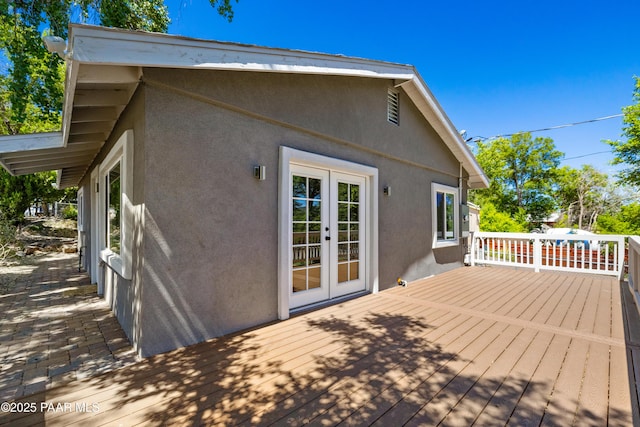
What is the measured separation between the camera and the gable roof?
231 centimetres

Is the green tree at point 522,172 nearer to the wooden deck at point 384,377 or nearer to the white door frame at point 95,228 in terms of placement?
the wooden deck at point 384,377

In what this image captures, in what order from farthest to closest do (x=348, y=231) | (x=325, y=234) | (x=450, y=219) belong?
(x=450, y=219), (x=348, y=231), (x=325, y=234)

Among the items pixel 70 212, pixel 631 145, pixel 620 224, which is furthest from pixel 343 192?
pixel 70 212

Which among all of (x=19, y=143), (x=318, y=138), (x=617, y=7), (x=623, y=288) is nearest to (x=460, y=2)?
(x=617, y=7)

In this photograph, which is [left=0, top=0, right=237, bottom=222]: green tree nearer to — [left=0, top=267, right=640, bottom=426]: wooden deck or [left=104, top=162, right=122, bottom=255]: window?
[left=104, top=162, right=122, bottom=255]: window

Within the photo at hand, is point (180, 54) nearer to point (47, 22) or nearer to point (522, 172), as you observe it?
point (47, 22)

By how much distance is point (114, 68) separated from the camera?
2828mm

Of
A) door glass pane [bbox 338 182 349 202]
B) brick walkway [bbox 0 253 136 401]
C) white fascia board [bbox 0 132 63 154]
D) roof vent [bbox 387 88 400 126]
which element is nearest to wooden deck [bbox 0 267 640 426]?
brick walkway [bbox 0 253 136 401]

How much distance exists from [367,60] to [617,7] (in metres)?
10.5

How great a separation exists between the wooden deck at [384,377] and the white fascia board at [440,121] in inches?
192

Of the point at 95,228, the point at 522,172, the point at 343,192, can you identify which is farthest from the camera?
the point at 522,172

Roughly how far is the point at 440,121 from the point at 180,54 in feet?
21.6

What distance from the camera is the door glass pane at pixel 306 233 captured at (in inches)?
178

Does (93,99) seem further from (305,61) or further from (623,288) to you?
(623,288)
